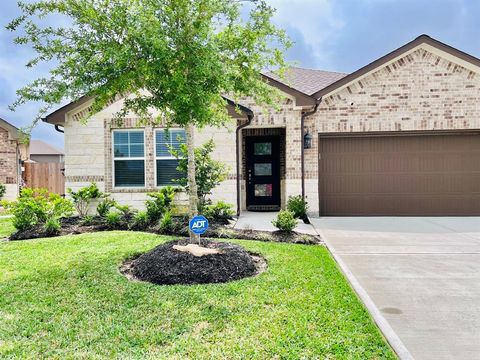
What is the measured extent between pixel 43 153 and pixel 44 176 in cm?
2303

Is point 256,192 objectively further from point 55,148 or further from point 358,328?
point 55,148

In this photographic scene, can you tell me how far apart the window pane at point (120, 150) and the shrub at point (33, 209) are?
2563 mm

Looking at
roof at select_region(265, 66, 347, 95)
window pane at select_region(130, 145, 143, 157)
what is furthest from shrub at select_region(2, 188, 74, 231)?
roof at select_region(265, 66, 347, 95)

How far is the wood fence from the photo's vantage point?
18.1 metres

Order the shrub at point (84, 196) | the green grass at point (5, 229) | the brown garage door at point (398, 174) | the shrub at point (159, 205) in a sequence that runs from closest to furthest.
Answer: the green grass at point (5, 229), the shrub at point (159, 205), the shrub at point (84, 196), the brown garage door at point (398, 174)

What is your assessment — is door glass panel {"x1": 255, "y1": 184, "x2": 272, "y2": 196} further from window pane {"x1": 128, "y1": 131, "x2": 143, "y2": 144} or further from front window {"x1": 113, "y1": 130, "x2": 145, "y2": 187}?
window pane {"x1": 128, "y1": 131, "x2": 143, "y2": 144}

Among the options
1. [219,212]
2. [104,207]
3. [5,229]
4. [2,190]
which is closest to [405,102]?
[219,212]

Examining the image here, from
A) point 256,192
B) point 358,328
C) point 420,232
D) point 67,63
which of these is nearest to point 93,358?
point 358,328

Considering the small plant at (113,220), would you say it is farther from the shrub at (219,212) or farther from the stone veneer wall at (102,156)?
the shrub at (219,212)

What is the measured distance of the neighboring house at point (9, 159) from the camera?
15.4 meters

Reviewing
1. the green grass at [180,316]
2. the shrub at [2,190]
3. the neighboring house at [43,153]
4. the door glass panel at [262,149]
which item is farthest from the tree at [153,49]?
the neighboring house at [43,153]

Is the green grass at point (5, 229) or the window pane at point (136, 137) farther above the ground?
the window pane at point (136, 137)

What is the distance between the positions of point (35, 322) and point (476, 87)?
1218cm

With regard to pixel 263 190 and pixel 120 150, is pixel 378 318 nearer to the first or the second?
pixel 263 190
